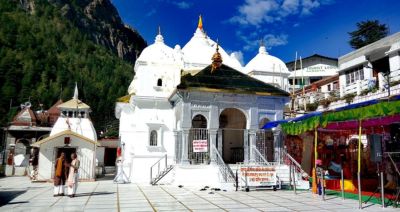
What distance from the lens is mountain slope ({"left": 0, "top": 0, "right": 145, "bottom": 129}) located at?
248 feet

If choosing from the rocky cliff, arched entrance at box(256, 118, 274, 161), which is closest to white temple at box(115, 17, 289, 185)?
arched entrance at box(256, 118, 274, 161)

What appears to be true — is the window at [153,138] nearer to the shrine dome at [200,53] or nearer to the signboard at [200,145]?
the signboard at [200,145]

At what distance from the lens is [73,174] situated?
13.2 meters

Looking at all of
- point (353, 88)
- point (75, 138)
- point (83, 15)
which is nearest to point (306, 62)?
point (353, 88)

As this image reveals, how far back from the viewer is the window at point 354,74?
87.6 ft

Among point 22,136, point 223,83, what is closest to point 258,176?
point 223,83

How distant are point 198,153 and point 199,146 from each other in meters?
1.31

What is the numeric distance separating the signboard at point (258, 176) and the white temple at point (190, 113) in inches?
55.0

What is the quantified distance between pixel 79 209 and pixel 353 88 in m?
20.9

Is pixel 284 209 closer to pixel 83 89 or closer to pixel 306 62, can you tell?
pixel 306 62

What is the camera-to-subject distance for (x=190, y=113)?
1850cm

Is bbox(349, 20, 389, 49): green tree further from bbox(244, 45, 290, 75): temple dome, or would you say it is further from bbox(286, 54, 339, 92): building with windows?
bbox(244, 45, 290, 75): temple dome

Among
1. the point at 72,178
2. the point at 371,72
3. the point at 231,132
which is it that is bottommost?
the point at 72,178

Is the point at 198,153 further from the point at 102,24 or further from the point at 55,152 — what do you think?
the point at 102,24
